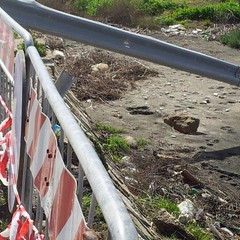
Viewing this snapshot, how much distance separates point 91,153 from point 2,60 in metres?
2.62

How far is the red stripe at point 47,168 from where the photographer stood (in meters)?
3.04

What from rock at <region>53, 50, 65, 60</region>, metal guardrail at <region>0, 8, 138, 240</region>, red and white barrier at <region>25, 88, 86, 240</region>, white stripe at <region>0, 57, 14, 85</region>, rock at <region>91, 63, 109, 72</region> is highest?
metal guardrail at <region>0, 8, 138, 240</region>

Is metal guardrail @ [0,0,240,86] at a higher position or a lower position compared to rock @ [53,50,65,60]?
higher

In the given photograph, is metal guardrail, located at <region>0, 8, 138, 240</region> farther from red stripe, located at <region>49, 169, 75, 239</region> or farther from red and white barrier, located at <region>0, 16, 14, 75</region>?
red and white barrier, located at <region>0, 16, 14, 75</region>

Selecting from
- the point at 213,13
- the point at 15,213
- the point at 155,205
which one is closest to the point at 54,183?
the point at 15,213

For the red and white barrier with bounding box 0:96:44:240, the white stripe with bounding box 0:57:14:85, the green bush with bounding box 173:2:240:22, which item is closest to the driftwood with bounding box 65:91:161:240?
the red and white barrier with bounding box 0:96:44:240

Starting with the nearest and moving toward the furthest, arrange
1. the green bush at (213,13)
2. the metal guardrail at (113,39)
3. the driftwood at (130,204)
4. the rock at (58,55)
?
the driftwood at (130,204)
the metal guardrail at (113,39)
the rock at (58,55)
the green bush at (213,13)

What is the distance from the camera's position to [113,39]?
30.8ft

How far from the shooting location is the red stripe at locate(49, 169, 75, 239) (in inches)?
101

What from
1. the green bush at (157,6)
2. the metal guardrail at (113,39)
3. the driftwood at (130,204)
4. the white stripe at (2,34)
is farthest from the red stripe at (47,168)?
the green bush at (157,6)

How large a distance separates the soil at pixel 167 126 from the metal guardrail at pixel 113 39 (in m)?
0.79

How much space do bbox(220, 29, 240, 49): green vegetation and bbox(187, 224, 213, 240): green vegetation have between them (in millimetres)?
9541

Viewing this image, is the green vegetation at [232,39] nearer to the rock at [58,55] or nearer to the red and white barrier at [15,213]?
the rock at [58,55]

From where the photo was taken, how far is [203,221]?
652cm
